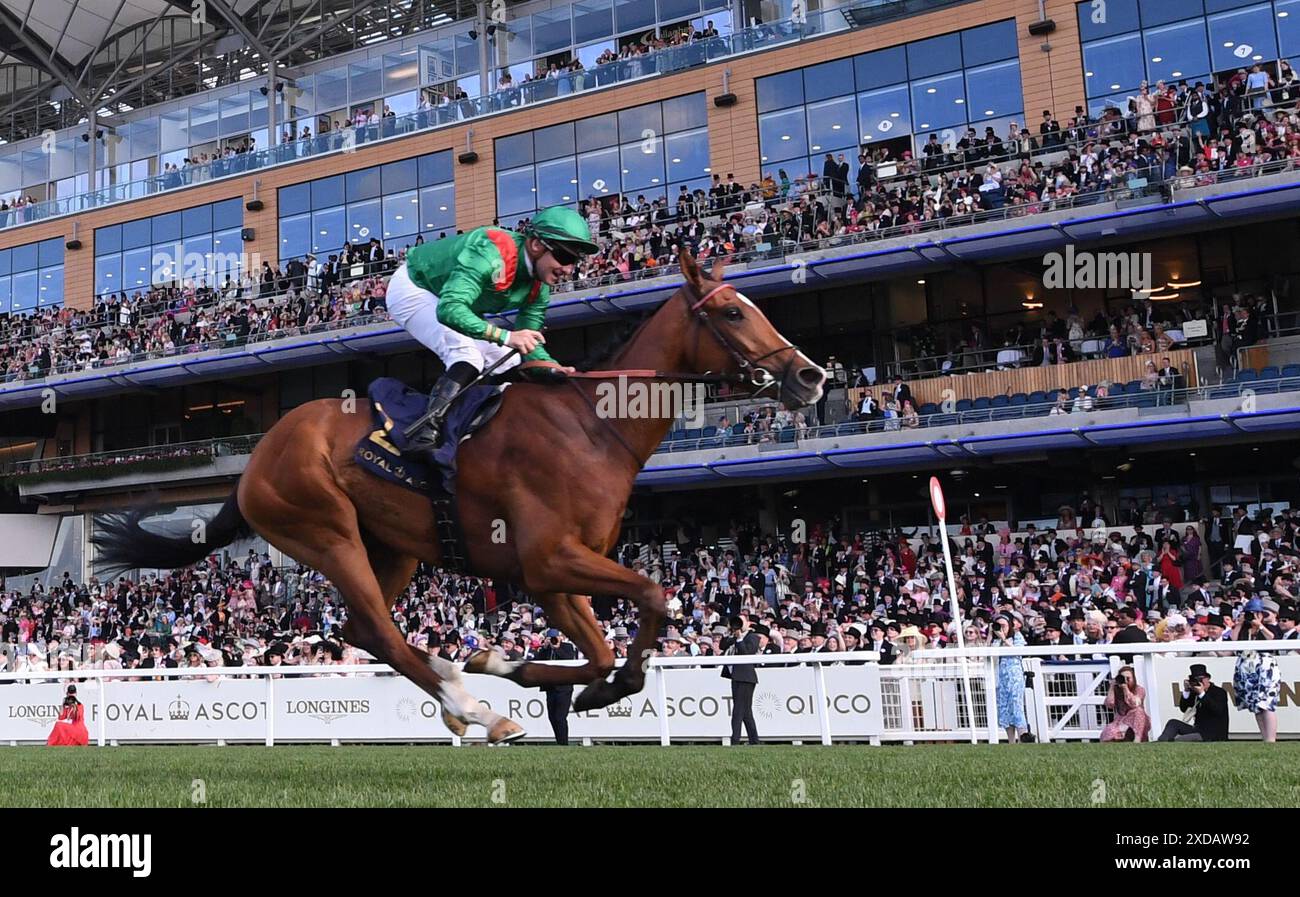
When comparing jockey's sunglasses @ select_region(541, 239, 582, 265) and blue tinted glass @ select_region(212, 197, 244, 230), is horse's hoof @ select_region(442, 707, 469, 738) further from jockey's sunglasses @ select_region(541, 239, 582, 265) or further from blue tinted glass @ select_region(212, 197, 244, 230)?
blue tinted glass @ select_region(212, 197, 244, 230)

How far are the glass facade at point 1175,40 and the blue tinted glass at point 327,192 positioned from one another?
68.3ft

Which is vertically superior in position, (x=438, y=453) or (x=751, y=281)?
(x=751, y=281)

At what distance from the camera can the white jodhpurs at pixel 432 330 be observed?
6531 mm

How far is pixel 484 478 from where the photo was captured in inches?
240

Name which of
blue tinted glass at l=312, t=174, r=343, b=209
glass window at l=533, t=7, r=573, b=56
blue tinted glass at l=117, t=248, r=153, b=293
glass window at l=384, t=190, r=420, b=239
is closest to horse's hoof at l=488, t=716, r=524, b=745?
glass window at l=384, t=190, r=420, b=239

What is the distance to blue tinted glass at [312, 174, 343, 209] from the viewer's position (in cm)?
3834

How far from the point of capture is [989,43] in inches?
1185

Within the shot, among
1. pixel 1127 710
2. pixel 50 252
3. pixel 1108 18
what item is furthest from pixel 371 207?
pixel 1127 710

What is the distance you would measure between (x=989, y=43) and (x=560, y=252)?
2647 centimetres

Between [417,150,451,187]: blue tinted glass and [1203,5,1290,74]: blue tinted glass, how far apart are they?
1986cm

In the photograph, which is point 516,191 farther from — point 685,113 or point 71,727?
point 71,727
